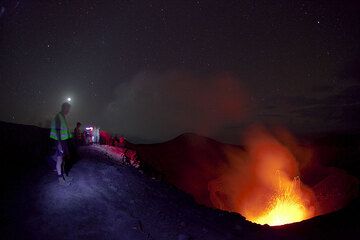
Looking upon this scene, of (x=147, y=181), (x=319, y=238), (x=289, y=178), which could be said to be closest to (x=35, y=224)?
(x=147, y=181)

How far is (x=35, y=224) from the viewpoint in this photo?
8.42 m

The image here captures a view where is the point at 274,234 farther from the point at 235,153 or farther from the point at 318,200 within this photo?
the point at 235,153

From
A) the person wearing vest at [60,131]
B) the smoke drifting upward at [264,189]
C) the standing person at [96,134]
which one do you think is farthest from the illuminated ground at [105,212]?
the smoke drifting upward at [264,189]

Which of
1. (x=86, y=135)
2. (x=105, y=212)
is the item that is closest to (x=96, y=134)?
(x=86, y=135)

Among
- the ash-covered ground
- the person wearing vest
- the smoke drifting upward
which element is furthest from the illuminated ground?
the smoke drifting upward

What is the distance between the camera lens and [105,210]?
10.1 m

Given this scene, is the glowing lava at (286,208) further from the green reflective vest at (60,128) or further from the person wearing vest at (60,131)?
→ the green reflective vest at (60,128)

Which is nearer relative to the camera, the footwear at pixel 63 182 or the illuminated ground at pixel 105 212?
the illuminated ground at pixel 105 212

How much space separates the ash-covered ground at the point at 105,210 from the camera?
877 cm

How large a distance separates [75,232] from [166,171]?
40264 millimetres

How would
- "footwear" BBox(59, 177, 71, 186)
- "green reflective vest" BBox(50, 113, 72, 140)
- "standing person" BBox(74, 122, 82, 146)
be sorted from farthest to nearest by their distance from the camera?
"standing person" BBox(74, 122, 82, 146)
"footwear" BBox(59, 177, 71, 186)
"green reflective vest" BBox(50, 113, 72, 140)

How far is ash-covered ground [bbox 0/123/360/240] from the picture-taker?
28.8 ft

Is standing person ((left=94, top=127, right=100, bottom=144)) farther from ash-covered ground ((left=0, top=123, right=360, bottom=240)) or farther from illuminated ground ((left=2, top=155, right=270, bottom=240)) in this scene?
illuminated ground ((left=2, top=155, right=270, bottom=240))

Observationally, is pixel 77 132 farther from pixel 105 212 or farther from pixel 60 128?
pixel 105 212
